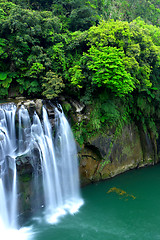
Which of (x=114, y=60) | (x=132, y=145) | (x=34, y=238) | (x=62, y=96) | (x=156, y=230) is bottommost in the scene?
(x=156, y=230)

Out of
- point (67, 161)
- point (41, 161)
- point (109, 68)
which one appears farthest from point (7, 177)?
point (109, 68)

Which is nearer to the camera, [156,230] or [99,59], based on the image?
[156,230]

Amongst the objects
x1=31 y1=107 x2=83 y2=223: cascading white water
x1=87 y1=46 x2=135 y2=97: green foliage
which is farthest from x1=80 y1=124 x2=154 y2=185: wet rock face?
x1=87 y1=46 x2=135 y2=97: green foliage

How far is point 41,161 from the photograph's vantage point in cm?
775

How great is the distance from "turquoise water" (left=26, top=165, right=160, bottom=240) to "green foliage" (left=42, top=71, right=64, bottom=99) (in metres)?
5.06

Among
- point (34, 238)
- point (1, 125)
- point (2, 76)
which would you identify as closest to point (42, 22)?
point (2, 76)

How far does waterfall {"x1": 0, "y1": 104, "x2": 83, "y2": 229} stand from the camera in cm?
698

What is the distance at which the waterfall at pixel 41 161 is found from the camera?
22.9 ft

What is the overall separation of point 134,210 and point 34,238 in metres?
4.31

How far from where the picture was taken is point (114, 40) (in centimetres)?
973

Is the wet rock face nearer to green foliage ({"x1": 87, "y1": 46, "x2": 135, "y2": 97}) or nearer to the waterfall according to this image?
the waterfall

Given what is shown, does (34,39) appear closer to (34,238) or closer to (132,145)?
(132,145)

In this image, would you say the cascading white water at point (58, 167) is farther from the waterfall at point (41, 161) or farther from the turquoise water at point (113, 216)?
the turquoise water at point (113, 216)

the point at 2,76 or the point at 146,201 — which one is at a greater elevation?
the point at 2,76
